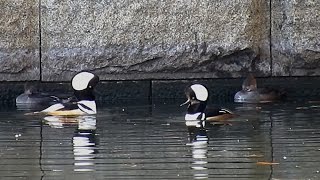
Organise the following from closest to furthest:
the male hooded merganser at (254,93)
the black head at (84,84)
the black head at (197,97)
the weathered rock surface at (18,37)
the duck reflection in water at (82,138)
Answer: the duck reflection in water at (82,138) → the black head at (197,97) → the black head at (84,84) → the male hooded merganser at (254,93) → the weathered rock surface at (18,37)

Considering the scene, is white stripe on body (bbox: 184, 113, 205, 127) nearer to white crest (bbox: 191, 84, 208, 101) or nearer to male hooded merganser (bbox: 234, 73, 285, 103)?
white crest (bbox: 191, 84, 208, 101)

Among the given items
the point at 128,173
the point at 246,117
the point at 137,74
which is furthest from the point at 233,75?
the point at 128,173

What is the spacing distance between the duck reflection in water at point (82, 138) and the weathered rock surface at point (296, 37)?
9.22 feet

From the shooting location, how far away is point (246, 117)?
1116 cm

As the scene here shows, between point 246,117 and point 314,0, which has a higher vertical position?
point 314,0

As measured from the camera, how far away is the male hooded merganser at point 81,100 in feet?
38.5

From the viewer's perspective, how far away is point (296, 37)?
13062 millimetres

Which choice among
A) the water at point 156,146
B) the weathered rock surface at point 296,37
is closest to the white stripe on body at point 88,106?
the water at point 156,146

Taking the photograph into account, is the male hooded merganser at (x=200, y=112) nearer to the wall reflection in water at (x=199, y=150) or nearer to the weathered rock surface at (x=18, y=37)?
the wall reflection in water at (x=199, y=150)

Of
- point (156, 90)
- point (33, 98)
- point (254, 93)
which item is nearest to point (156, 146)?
point (33, 98)

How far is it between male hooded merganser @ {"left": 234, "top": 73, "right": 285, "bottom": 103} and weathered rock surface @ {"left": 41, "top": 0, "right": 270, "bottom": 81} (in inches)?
18.6

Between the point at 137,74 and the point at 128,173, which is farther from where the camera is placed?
the point at 137,74

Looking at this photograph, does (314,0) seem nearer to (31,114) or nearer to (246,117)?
(246,117)

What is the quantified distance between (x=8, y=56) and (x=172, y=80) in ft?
6.13
